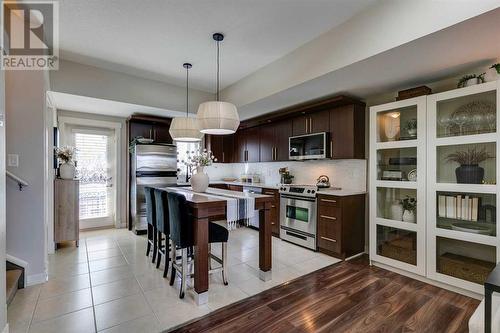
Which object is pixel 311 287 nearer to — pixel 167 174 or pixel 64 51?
pixel 167 174

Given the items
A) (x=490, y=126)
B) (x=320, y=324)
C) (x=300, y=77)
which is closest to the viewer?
(x=320, y=324)

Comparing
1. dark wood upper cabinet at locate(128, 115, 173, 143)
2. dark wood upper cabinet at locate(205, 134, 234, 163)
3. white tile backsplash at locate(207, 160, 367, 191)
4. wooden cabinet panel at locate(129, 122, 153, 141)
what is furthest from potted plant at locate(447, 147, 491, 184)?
wooden cabinet panel at locate(129, 122, 153, 141)

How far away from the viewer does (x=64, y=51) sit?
10.4ft

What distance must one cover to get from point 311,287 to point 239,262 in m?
1.02

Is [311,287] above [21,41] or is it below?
below

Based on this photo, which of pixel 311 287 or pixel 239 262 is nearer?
pixel 311 287

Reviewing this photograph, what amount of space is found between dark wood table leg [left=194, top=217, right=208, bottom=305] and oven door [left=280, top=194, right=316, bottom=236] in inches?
76.8

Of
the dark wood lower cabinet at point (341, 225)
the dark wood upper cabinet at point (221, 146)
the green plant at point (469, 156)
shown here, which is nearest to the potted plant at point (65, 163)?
the dark wood upper cabinet at point (221, 146)

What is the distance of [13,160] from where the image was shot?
8.32 feet

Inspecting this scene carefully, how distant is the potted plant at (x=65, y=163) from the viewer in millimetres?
3770

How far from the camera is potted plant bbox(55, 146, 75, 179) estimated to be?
3.77 metres

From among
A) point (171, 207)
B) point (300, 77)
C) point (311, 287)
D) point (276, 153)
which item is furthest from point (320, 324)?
point (276, 153)

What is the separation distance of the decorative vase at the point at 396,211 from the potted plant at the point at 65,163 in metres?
4.64

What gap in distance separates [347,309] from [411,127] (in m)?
2.15
